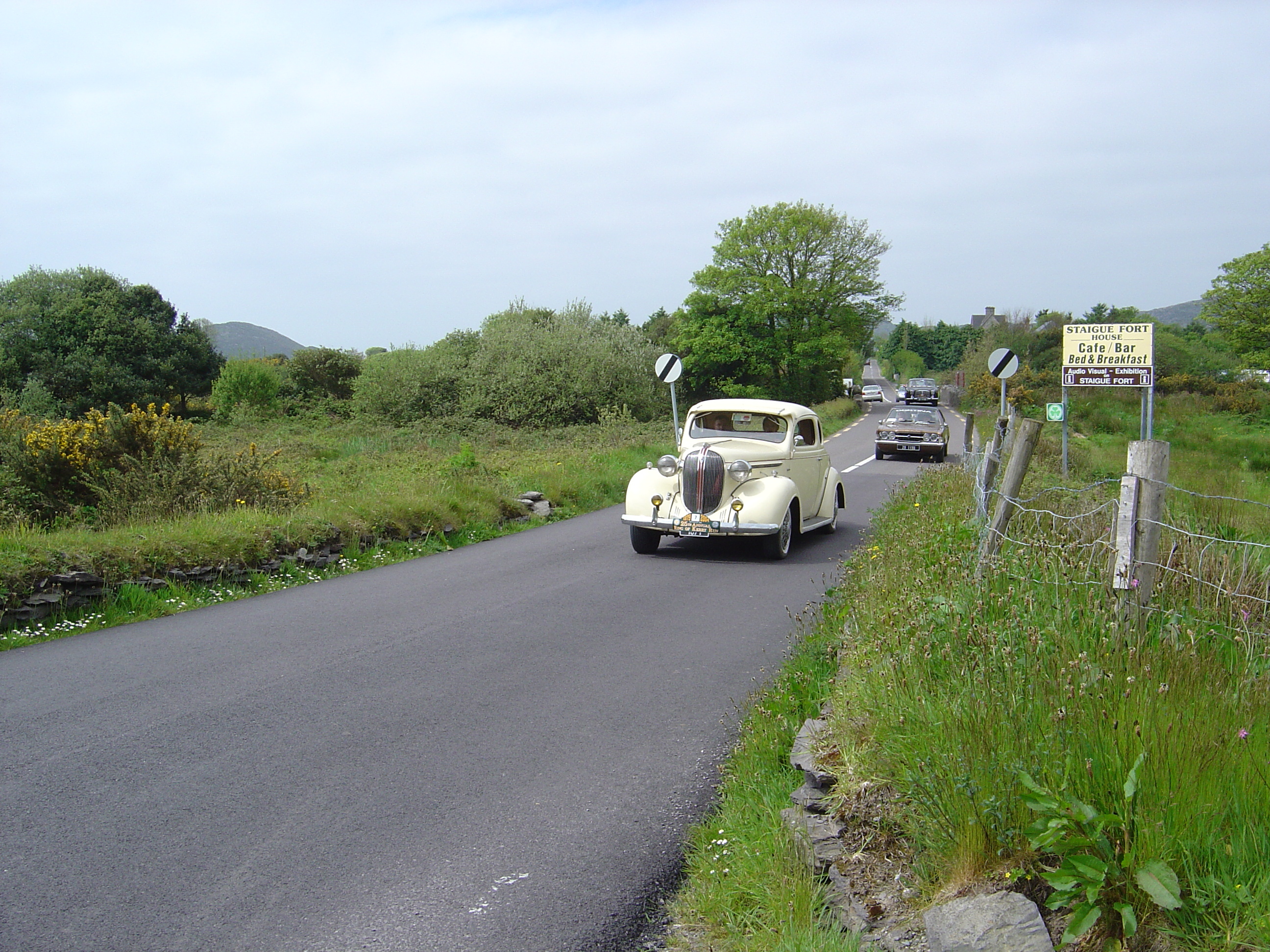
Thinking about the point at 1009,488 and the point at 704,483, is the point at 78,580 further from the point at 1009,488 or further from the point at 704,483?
the point at 1009,488

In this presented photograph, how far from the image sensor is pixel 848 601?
684 cm

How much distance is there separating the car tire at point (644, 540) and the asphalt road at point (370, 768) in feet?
8.22

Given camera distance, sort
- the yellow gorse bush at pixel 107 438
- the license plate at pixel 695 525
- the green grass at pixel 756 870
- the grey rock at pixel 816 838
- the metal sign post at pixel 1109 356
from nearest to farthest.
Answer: the green grass at pixel 756 870
the grey rock at pixel 816 838
the license plate at pixel 695 525
the yellow gorse bush at pixel 107 438
the metal sign post at pixel 1109 356

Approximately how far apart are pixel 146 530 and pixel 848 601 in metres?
7.41

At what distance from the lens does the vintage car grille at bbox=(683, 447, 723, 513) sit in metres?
11.0

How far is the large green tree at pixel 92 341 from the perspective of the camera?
140ft

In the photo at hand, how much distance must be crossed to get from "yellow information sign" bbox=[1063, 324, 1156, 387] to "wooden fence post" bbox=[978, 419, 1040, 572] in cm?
1346

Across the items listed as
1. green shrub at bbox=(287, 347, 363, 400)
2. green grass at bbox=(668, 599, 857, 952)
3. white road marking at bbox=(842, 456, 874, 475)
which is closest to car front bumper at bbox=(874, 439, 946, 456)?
white road marking at bbox=(842, 456, 874, 475)

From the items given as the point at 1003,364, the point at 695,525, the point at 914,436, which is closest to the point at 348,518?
the point at 695,525

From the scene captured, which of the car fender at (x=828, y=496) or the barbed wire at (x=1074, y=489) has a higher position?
the barbed wire at (x=1074, y=489)

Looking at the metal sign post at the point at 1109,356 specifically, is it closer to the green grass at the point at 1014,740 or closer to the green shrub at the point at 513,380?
the green grass at the point at 1014,740

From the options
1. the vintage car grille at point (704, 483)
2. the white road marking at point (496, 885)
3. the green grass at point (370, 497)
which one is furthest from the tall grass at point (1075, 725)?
the green grass at point (370, 497)

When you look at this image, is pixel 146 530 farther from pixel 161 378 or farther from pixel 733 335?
pixel 733 335

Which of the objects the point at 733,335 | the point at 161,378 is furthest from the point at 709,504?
the point at 733,335
